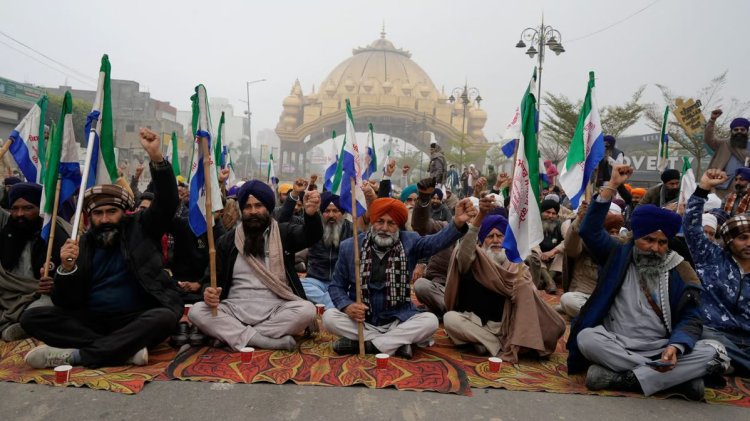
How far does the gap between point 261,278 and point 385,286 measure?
3.17ft

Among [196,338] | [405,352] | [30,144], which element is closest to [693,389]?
[405,352]

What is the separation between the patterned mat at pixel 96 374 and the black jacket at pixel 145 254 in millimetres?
443

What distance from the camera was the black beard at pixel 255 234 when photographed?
4.38 meters

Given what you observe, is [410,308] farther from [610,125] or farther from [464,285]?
[610,125]

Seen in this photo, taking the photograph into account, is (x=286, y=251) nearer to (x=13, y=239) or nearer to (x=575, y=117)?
(x=13, y=239)

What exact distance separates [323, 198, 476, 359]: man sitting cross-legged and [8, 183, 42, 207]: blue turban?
2.51 m

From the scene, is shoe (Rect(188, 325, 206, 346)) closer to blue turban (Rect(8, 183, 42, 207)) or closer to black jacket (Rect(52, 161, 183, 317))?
black jacket (Rect(52, 161, 183, 317))

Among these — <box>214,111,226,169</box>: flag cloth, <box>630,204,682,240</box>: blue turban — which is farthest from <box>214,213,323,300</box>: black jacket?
<box>214,111,226,169</box>: flag cloth

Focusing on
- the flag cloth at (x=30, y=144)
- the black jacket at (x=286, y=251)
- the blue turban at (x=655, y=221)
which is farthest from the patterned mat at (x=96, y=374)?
the blue turban at (x=655, y=221)

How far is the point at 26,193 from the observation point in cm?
455

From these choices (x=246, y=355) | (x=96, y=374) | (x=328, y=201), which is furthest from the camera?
(x=328, y=201)

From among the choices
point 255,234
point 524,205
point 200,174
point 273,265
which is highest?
point 200,174

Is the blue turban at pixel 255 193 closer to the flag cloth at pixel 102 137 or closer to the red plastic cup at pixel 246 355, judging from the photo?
the flag cloth at pixel 102 137

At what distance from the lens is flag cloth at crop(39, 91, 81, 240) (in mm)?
4211
